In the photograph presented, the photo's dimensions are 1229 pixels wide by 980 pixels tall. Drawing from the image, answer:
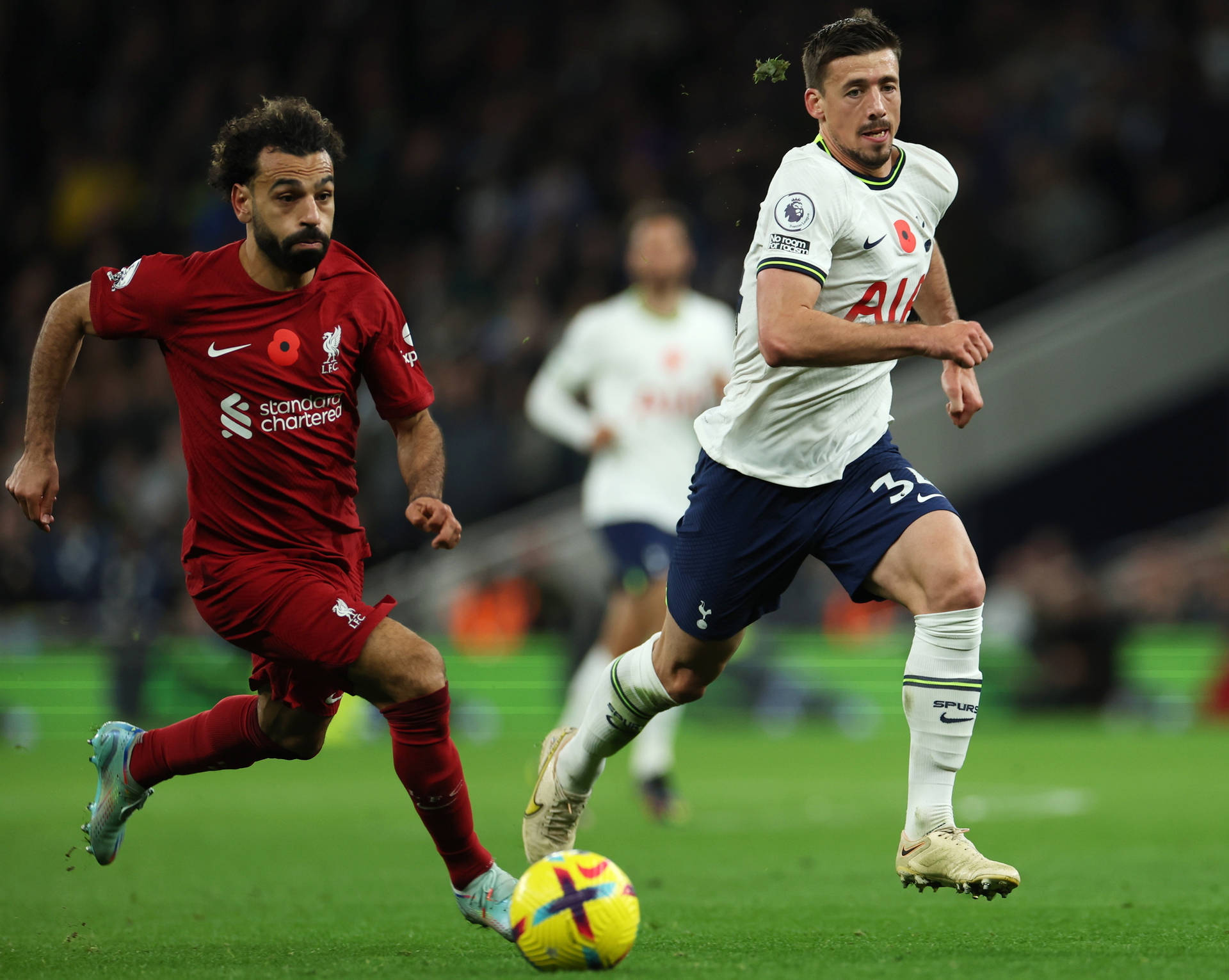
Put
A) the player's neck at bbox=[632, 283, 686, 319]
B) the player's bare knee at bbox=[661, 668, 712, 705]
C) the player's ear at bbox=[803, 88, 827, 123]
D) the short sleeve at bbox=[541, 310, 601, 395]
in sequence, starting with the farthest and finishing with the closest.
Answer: the short sleeve at bbox=[541, 310, 601, 395]
the player's neck at bbox=[632, 283, 686, 319]
the player's bare knee at bbox=[661, 668, 712, 705]
the player's ear at bbox=[803, 88, 827, 123]

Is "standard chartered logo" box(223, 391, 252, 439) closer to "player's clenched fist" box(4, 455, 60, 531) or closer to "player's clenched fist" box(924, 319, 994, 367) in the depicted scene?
"player's clenched fist" box(4, 455, 60, 531)

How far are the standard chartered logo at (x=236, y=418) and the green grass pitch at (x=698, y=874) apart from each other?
1.46m

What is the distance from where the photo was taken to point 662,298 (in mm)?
9305

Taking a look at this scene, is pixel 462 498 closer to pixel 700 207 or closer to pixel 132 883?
pixel 700 207

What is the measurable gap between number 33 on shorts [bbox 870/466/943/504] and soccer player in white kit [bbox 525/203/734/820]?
12.0 ft

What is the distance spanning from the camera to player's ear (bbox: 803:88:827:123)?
17.0 feet

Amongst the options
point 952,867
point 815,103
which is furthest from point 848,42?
point 952,867

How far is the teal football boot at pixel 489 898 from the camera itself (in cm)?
496

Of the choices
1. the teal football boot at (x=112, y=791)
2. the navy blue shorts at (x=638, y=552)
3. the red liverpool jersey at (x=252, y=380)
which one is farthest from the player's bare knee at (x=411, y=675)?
the navy blue shorts at (x=638, y=552)

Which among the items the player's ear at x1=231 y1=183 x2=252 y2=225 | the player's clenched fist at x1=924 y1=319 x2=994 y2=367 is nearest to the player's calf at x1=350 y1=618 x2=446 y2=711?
the player's ear at x1=231 y1=183 x2=252 y2=225

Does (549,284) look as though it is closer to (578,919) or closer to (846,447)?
(846,447)

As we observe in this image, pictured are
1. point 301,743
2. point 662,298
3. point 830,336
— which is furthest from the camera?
point 662,298

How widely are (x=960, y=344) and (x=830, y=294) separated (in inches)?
22.7

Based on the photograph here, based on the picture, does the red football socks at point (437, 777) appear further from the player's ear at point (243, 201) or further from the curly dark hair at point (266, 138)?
the curly dark hair at point (266, 138)
